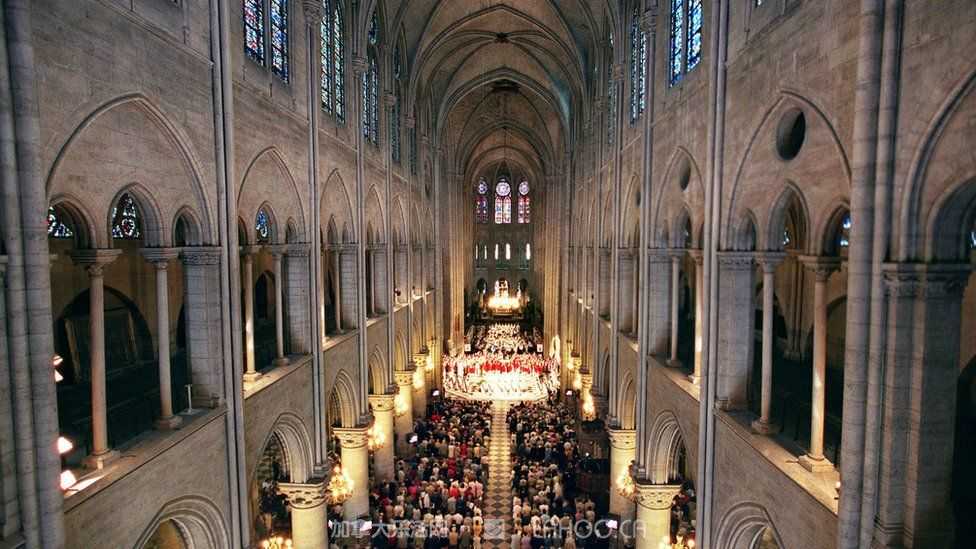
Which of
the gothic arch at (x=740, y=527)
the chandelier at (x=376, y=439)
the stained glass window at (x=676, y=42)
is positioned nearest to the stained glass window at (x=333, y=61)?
the stained glass window at (x=676, y=42)

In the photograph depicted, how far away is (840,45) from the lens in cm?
630

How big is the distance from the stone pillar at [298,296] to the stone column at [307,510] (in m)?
3.29

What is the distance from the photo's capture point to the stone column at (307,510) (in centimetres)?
1394

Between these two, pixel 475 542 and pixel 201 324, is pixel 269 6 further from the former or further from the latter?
pixel 475 542

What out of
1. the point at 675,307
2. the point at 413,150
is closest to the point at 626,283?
the point at 675,307

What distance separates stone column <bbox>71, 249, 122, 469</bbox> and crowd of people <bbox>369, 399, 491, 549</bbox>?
11.1 metres

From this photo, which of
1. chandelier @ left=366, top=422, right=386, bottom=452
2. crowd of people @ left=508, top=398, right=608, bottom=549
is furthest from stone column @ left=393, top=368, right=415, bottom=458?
crowd of people @ left=508, top=398, right=608, bottom=549

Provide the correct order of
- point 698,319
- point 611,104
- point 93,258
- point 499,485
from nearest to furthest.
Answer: point 93,258 → point 698,319 → point 611,104 → point 499,485

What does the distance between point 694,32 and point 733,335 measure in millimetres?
6292

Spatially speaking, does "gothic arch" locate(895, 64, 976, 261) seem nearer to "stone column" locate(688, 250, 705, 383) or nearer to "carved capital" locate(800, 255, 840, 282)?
"carved capital" locate(800, 255, 840, 282)

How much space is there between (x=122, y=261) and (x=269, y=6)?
7.16 metres

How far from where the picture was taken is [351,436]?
17.9 metres

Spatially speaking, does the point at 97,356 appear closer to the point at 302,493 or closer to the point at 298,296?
the point at 298,296

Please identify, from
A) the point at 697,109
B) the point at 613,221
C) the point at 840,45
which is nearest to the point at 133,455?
the point at 840,45
